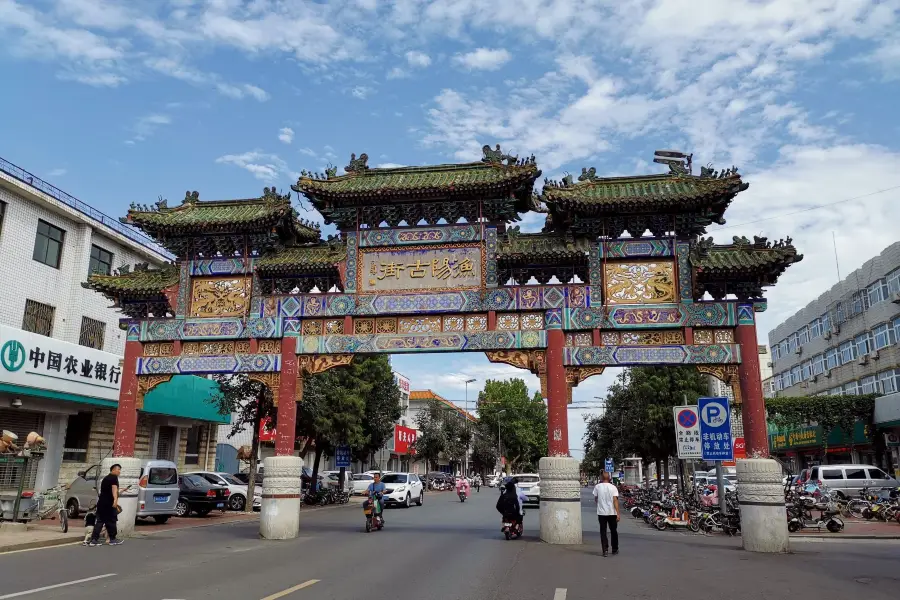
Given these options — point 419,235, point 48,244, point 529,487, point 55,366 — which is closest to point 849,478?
point 529,487

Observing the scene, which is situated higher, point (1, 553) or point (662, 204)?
point (662, 204)

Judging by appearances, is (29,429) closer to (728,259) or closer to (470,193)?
(470,193)

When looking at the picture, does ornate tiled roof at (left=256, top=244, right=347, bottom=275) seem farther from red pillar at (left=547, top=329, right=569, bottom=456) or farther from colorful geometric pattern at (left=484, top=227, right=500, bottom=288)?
red pillar at (left=547, top=329, right=569, bottom=456)

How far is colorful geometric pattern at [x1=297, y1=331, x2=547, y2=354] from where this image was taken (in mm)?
Answer: 15250

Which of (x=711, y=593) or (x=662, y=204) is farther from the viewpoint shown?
(x=662, y=204)

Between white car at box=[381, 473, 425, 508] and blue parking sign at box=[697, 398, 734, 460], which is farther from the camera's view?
white car at box=[381, 473, 425, 508]

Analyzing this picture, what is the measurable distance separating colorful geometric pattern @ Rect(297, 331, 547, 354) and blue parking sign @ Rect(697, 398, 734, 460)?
512 cm

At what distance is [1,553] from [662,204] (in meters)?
14.9

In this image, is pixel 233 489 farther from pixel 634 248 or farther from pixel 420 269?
pixel 634 248

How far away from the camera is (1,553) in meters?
12.5

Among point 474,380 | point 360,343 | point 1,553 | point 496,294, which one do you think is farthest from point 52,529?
point 474,380

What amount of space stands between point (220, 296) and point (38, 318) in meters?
12.7

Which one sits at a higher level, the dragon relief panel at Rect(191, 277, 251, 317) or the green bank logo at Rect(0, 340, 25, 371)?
the dragon relief panel at Rect(191, 277, 251, 317)

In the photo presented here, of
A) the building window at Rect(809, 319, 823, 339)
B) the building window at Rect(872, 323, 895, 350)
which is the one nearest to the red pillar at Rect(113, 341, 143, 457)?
the building window at Rect(872, 323, 895, 350)
